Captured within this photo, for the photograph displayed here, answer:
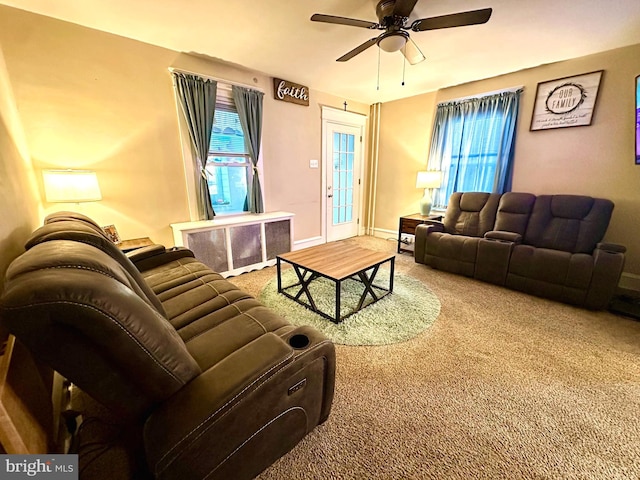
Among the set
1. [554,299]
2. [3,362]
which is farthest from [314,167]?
[3,362]

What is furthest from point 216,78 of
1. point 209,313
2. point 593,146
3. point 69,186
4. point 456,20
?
point 593,146

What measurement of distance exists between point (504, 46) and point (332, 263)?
279 centimetres

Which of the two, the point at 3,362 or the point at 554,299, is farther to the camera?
the point at 554,299

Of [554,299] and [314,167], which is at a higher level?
[314,167]

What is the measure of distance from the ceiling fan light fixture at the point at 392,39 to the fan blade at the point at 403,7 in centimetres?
12

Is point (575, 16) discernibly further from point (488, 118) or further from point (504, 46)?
point (488, 118)

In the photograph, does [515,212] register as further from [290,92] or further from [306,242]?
[290,92]

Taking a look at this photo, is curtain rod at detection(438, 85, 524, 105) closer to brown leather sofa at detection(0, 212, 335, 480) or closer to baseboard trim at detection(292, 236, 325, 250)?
baseboard trim at detection(292, 236, 325, 250)

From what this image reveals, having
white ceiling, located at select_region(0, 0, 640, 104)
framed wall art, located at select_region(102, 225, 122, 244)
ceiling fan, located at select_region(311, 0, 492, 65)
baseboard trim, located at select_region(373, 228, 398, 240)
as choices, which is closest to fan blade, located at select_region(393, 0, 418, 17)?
ceiling fan, located at select_region(311, 0, 492, 65)

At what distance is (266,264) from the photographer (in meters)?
3.50

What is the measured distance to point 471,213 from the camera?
3.46m

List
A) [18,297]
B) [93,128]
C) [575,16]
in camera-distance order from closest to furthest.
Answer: [18,297], [575,16], [93,128]

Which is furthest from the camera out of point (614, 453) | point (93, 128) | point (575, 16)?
point (93, 128)

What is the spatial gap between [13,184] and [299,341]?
6.26ft
